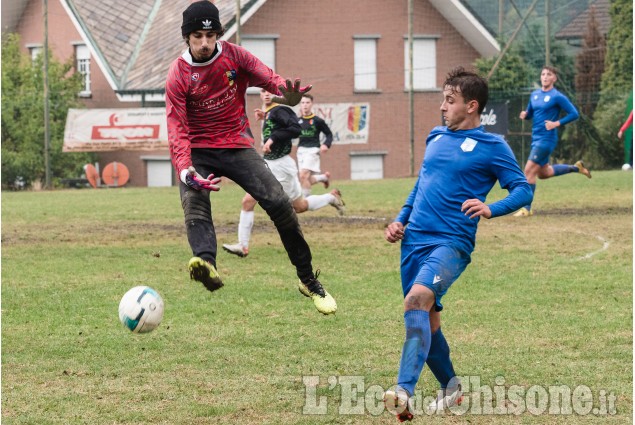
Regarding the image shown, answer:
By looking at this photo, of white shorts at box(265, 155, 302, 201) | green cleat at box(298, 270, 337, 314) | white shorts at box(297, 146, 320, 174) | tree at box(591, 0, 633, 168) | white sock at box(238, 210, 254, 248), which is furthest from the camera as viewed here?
tree at box(591, 0, 633, 168)

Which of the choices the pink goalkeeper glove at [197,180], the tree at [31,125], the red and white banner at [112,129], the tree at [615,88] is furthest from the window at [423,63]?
the pink goalkeeper glove at [197,180]

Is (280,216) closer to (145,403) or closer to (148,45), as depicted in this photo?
(145,403)

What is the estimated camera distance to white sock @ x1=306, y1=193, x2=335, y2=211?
16.0 m

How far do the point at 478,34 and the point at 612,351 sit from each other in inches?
1166

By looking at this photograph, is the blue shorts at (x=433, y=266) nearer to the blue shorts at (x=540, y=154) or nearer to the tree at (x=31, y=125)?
the blue shorts at (x=540, y=154)

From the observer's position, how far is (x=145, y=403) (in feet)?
22.4

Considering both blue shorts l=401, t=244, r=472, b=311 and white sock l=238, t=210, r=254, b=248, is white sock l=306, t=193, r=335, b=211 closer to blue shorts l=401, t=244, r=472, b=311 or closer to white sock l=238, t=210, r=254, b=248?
white sock l=238, t=210, r=254, b=248

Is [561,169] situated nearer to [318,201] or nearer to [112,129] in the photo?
[318,201]

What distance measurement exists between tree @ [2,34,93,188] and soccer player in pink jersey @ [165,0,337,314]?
948 inches

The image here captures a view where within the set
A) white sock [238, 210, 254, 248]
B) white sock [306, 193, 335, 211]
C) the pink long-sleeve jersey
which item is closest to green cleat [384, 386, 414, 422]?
the pink long-sleeve jersey

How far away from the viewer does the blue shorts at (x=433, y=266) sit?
625cm

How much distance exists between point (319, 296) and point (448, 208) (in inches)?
96.0

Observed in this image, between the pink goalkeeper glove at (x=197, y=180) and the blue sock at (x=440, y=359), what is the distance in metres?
1.96

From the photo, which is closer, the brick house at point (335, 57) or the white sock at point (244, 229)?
the white sock at point (244, 229)
